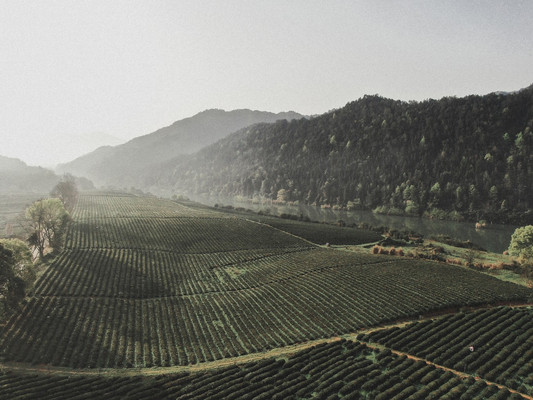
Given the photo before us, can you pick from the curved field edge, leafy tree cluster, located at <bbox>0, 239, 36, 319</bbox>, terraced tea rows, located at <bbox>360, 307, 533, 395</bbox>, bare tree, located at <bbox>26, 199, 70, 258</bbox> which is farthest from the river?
leafy tree cluster, located at <bbox>0, 239, 36, 319</bbox>

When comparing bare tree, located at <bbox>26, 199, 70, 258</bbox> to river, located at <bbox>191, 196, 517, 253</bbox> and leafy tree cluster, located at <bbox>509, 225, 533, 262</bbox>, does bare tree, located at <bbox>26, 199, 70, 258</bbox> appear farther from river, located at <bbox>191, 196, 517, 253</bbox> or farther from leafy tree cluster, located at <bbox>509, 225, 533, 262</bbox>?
river, located at <bbox>191, 196, 517, 253</bbox>

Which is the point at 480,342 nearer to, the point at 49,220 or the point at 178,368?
the point at 178,368

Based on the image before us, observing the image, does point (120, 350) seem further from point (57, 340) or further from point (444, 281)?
point (444, 281)

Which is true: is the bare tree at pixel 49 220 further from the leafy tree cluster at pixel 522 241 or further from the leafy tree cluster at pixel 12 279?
the leafy tree cluster at pixel 522 241

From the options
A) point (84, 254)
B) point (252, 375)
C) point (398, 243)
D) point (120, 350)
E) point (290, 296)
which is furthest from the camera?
point (398, 243)

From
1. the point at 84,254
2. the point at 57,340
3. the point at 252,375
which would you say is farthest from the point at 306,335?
the point at 84,254

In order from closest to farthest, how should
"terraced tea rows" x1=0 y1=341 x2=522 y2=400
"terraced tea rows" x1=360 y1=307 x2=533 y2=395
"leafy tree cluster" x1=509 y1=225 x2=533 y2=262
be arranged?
1. "terraced tea rows" x1=0 y1=341 x2=522 y2=400
2. "terraced tea rows" x1=360 y1=307 x2=533 y2=395
3. "leafy tree cluster" x1=509 y1=225 x2=533 y2=262

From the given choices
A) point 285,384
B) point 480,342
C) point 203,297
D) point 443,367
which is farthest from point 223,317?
point 480,342
